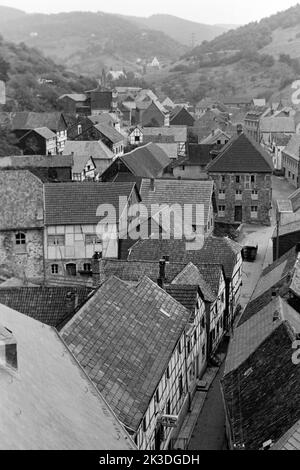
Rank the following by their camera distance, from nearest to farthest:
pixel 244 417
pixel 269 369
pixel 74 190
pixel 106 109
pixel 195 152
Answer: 1. pixel 244 417
2. pixel 269 369
3. pixel 74 190
4. pixel 195 152
5. pixel 106 109

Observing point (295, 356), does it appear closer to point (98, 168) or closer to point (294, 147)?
point (98, 168)

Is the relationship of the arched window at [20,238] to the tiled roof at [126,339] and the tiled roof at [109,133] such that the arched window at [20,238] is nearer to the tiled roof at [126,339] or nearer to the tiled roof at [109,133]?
the tiled roof at [126,339]

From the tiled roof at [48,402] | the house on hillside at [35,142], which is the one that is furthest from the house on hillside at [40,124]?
the tiled roof at [48,402]

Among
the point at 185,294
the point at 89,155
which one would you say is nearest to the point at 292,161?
the point at 89,155

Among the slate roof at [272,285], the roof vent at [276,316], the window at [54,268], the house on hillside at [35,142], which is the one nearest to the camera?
the roof vent at [276,316]

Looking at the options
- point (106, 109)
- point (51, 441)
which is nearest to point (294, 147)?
point (106, 109)

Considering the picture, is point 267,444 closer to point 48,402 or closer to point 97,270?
point 48,402

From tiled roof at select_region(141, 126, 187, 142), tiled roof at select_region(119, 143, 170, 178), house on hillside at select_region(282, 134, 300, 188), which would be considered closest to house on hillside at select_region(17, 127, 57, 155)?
tiled roof at select_region(141, 126, 187, 142)

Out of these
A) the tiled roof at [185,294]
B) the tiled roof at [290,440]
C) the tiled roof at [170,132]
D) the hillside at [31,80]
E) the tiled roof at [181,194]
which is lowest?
the tiled roof at [290,440]
